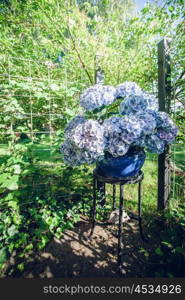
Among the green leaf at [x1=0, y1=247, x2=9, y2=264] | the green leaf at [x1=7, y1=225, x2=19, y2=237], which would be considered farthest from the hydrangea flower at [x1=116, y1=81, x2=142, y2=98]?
the green leaf at [x1=0, y1=247, x2=9, y2=264]

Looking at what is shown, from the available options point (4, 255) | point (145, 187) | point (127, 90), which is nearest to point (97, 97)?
point (127, 90)

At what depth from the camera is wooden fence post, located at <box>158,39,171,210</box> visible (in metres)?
1.65

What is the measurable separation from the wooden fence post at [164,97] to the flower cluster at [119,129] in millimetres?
464

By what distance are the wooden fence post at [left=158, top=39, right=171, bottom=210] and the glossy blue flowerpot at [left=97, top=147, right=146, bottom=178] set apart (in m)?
0.57

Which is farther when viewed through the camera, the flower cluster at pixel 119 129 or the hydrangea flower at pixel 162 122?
the hydrangea flower at pixel 162 122

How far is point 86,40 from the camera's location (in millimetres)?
2221

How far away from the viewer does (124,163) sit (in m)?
1.25

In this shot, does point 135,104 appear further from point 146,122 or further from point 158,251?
point 158,251

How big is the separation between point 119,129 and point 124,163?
0.92ft

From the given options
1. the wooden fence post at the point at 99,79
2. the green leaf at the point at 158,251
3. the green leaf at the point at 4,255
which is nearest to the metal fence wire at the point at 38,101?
the wooden fence post at the point at 99,79

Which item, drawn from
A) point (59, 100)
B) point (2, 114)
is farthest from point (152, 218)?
point (2, 114)

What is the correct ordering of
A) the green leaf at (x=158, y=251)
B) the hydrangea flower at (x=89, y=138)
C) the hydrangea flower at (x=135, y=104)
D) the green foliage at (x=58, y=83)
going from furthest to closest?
1. the green foliage at (x=58, y=83)
2. the green leaf at (x=158, y=251)
3. the hydrangea flower at (x=135, y=104)
4. the hydrangea flower at (x=89, y=138)

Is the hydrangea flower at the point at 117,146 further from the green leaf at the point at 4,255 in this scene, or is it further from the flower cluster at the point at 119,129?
the green leaf at the point at 4,255

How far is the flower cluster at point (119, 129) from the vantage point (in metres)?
1.14
